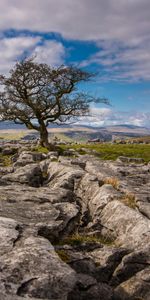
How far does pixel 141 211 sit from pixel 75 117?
174ft

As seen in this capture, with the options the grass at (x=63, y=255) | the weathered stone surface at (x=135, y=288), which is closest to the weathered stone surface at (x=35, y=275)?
the grass at (x=63, y=255)

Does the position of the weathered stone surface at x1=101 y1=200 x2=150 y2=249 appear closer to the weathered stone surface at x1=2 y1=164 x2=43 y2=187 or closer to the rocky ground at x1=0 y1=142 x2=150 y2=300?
the rocky ground at x1=0 y1=142 x2=150 y2=300

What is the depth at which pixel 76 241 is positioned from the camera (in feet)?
61.0

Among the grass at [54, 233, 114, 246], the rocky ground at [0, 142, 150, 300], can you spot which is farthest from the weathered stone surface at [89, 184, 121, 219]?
the grass at [54, 233, 114, 246]

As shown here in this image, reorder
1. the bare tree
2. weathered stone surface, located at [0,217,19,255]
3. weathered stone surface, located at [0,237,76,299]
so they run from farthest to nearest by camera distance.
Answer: the bare tree
weathered stone surface, located at [0,217,19,255]
weathered stone surface, located at [0,237,76,299]

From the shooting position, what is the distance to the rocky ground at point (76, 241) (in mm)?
11664

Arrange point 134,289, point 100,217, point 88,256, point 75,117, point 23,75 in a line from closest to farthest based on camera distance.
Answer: point 134,289 → point 88,256 → point 100,217 → point 23,75 → point 75,117

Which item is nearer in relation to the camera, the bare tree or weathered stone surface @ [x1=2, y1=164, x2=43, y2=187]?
weathered stone surface @ [x1=2, y1=164, x2=43, y2=187]

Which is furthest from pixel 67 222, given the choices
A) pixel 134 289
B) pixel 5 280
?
pixel 5 280

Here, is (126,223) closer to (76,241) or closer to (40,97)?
(76,241)

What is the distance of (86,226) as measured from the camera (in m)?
22.8

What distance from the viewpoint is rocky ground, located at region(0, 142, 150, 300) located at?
1166 centimetres

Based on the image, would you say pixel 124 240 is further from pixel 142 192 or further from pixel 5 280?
pixel 5 280

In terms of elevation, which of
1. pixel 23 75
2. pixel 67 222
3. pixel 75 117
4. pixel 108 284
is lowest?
pixel 108 284
